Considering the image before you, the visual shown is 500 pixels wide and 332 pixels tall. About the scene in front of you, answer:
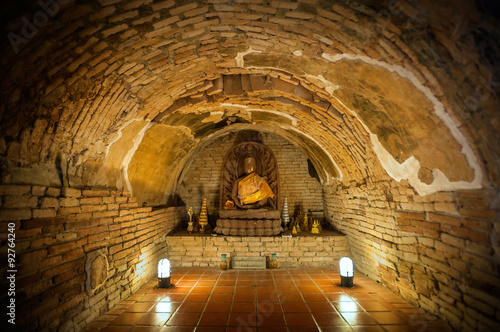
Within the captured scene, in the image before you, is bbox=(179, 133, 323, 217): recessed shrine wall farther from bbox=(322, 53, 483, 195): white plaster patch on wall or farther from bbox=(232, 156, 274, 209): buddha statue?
bbox=(322, 53, 483, 195): white plaster patch on wall

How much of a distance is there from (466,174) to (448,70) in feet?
3.79

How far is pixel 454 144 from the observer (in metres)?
2.61

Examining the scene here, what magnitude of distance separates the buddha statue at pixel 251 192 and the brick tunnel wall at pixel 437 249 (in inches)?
101

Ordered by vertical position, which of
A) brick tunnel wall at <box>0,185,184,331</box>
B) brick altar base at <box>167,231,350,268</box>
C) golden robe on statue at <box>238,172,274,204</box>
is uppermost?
golden robe on statue at <box>238,172,274,204</box>

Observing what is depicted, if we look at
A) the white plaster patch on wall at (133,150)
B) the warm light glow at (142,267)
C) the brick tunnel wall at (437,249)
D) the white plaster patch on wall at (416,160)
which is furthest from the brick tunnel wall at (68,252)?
the brick tunnel wall at (437,249)

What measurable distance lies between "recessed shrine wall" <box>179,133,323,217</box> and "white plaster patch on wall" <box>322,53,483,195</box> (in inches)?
160

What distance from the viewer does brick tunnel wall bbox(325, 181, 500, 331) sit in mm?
2561

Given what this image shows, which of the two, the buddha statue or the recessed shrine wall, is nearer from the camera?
the buddha statue

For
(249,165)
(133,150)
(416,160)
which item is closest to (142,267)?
(133,150)

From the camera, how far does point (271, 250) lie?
19.7 ft

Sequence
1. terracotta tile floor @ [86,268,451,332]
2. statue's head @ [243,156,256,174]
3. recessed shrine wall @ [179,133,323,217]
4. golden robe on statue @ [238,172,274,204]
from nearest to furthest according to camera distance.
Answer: terracotta tile floor @ [86,268,451,332], golden robe on statue @ [238,172,274,204], statue's head @ [243,156,256,174], recessed shrine wall @ [179,133,323,217]

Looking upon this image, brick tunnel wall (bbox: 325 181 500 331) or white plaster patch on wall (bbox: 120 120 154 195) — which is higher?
white plaster patch on wall (bbox: 120 120 154 195)

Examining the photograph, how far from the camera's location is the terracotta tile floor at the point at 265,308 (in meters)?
3.25

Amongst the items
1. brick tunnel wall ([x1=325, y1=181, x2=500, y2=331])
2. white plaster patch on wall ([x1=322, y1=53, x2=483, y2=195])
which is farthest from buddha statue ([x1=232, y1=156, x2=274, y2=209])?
white plaster patch on wall ([x1=322, y1=53, x2=483, y2=195])
